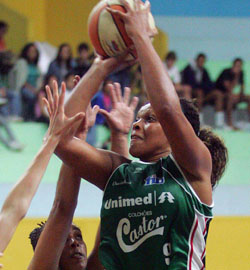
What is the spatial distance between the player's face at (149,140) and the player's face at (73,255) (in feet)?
2.41

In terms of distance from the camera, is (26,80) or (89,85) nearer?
(89,85)

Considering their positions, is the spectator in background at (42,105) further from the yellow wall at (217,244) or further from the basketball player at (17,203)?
the basketball player at (17,203)

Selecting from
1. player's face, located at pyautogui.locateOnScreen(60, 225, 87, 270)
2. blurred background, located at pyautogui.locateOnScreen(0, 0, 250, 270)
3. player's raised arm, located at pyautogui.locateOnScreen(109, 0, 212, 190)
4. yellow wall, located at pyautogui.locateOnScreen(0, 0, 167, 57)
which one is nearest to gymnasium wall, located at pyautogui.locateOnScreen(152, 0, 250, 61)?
blurred background, located at pyautogui.locateOnScreen(0, 0, 250, 270)

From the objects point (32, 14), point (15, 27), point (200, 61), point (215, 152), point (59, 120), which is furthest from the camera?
point (32, 14)

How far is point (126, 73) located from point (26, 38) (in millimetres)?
2598

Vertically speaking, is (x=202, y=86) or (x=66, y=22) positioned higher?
(x=66, y=22)

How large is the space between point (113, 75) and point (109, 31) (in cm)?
434

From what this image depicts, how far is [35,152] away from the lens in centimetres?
657

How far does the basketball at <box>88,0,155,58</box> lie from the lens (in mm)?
2186

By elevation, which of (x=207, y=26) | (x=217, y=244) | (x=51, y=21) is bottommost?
(x=217, y=244)

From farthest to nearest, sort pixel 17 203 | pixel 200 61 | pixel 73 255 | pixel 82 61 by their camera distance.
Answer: pixel 200 61 < pixel 82 61 < pixel 73 255 < pixel 17 203

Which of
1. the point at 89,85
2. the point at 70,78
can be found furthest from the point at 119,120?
the point at 70,78

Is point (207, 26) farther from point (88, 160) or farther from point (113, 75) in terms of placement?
point (88, 160)

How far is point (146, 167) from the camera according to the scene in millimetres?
2193
